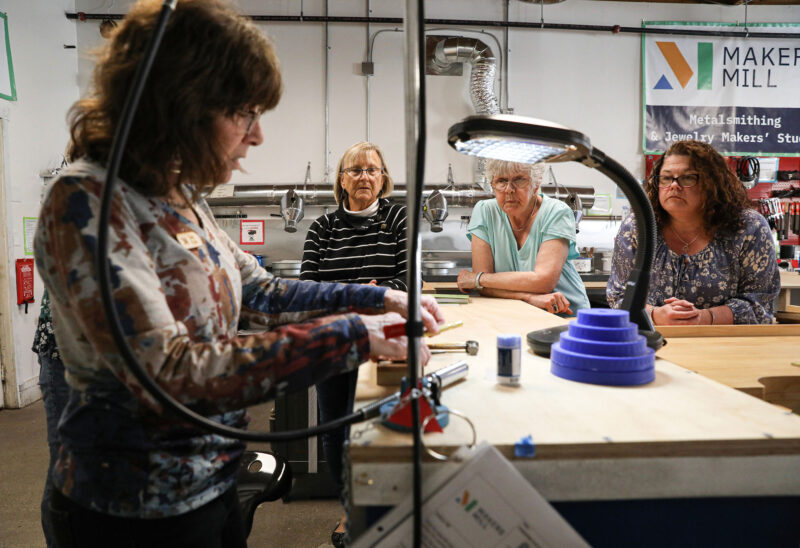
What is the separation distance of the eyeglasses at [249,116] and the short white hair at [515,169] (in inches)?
57.0

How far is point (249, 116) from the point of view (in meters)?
0.82

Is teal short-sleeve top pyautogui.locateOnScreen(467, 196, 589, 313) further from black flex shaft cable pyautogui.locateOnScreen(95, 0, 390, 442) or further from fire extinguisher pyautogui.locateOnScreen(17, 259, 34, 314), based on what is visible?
fire extinguisher pyautogui.locateOnScreen(17, 259, 34, 314)

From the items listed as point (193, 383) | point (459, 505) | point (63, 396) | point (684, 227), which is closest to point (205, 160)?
point (193, 383)

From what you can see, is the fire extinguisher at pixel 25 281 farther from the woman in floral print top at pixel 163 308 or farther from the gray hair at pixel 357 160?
the woman in floral print top at pixel 163 308

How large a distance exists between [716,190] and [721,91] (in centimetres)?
389

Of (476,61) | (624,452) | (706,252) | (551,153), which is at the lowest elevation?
(624,452)

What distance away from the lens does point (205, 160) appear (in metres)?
0.77

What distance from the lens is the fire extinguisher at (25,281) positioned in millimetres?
3734

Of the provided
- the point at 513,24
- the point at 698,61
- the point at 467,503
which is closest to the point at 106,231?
the point at 467,503

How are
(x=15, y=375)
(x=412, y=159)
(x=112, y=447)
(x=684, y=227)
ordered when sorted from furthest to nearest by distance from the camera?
(x=15, y=375) → (x=684, y=227) → (x=112, y=447) → (x=412, y=159)

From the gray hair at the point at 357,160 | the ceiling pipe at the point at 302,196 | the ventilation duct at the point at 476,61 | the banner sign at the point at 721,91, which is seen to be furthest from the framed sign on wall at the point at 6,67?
the banner sign at the point at 721,91

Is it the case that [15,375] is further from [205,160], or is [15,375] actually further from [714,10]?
[714,10]

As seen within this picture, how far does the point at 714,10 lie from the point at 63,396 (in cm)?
574

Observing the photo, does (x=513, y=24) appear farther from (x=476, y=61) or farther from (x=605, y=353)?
(x=605, y=353)
